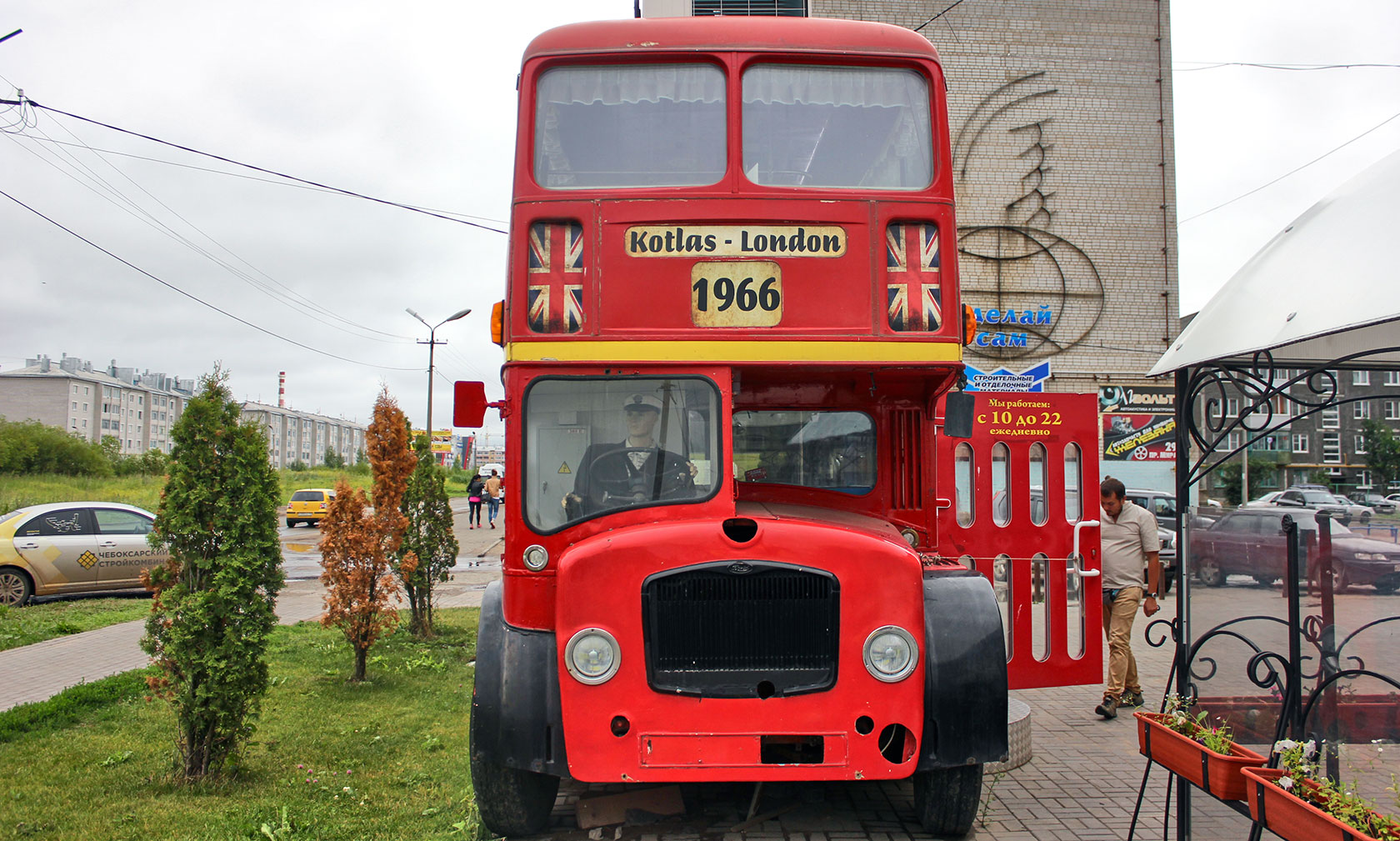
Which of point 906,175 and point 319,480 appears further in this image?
point 319,480

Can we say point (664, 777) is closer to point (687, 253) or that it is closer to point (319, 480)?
point (687, 253)

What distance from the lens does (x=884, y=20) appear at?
22391 millimetres

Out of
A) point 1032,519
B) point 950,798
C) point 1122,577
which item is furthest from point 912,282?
point 1122,577

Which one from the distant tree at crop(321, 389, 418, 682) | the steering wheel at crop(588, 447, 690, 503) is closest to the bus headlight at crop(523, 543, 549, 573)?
the steering wheel at crop(588, 447, 690, 503)

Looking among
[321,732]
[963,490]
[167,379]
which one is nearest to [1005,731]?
[963,490]

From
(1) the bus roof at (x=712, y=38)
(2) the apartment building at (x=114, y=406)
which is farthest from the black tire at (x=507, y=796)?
(2) the apartment building at (x=114, y=406)

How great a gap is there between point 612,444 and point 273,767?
3100mm

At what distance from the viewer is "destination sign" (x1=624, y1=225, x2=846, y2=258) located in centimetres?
483

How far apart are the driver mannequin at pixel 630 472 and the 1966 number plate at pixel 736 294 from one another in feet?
1.73

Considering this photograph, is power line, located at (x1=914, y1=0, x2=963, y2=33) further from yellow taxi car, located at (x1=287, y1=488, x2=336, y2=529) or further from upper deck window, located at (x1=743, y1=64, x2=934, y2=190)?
yellow taxi car, located at (x1=287, y1=488, x2=336, y2=529)

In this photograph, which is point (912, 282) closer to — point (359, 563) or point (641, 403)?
point (641, 403)

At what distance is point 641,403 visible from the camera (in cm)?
478

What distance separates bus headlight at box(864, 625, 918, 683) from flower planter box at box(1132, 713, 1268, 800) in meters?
1.13

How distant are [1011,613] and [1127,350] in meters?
18.2
